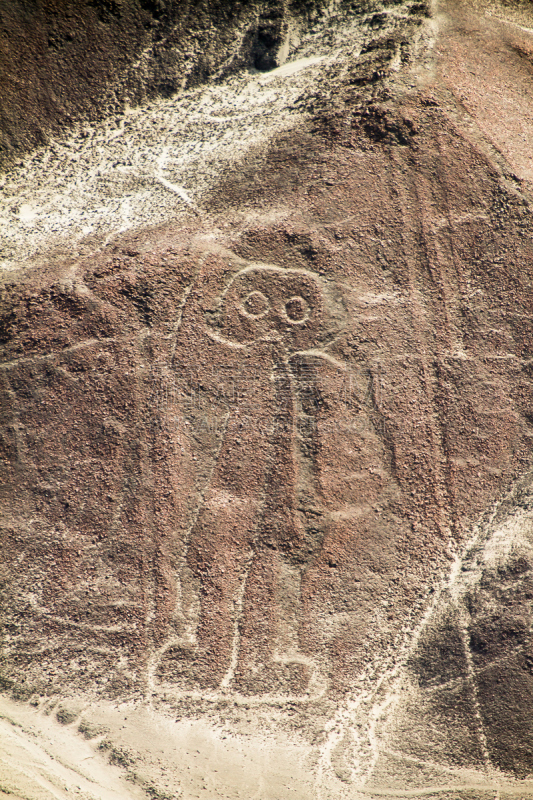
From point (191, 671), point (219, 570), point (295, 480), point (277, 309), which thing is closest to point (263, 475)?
point (295, 480)

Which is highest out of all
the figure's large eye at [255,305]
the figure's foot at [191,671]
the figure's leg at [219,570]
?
the figure's large eye at [255,305]

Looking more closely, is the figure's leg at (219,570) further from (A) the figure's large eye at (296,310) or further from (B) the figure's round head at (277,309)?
(A) the figure's large eye at (296,310)

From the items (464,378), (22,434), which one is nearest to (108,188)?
(22,434)

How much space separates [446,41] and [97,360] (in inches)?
170

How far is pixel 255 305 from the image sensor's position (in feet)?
13.2

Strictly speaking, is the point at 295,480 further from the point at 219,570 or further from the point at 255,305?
the point at 255,305

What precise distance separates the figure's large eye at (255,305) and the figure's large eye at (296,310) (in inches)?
7.0

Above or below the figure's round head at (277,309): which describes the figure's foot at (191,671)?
below

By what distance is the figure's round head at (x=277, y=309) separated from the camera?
4000 millimetres

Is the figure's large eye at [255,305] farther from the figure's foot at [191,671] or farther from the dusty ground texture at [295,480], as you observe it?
the figure's foot at [191,671]

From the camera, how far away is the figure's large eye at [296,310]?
4.01 metres

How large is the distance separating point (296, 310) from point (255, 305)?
350mm

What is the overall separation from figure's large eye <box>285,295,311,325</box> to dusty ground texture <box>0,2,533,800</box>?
0.02 metres

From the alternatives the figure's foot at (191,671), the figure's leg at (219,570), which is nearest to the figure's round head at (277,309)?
the figure's leg at (219,570)
